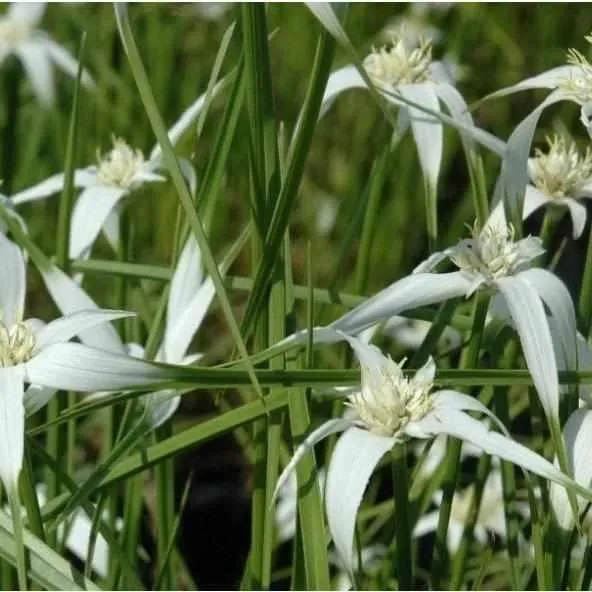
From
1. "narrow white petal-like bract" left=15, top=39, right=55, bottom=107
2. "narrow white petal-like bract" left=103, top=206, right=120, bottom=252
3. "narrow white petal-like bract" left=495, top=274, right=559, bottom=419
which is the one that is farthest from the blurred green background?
"narrow white petal-like bract" left=495, top=274, right=559, bottom=419

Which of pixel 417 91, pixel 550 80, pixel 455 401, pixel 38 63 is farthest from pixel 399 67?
pixel 38 63

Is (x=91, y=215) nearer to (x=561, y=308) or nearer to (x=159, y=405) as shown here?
(x=159, y=405)

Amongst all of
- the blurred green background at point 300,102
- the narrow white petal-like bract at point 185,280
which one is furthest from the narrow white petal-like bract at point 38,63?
the narrow white petal-like bract at point 185,280

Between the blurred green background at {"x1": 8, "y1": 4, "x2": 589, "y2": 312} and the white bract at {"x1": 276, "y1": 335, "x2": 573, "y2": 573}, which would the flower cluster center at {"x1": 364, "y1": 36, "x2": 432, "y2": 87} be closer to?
the white bract at {"x1": 276, "y1": 335, "x2": 573, "y2": 573}

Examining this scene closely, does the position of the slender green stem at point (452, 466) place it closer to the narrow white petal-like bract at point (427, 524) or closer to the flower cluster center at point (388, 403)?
the flower cluster center at point (388, 403)

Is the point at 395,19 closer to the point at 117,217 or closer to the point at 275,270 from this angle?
the point at 117,217
